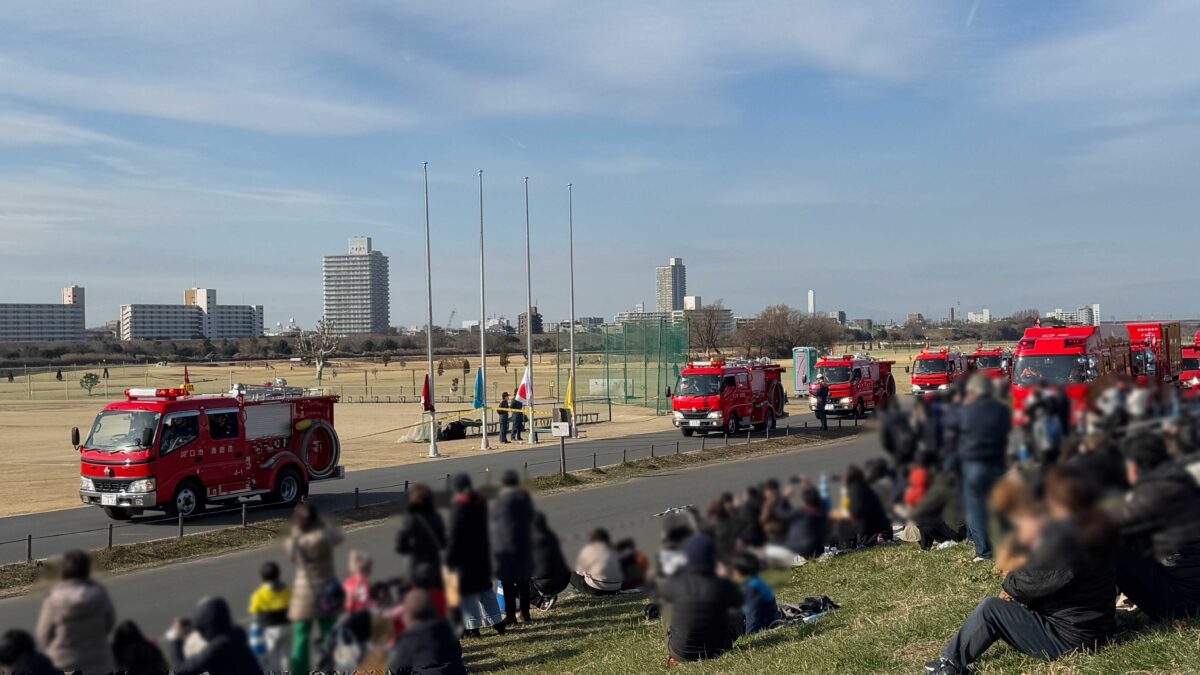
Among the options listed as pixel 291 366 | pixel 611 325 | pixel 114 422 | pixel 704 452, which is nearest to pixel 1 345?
pixel 291 366

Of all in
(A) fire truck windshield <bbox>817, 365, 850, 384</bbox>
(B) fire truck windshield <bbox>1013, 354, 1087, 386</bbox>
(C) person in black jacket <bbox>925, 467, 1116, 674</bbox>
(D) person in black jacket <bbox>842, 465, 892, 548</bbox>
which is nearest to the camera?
(D) person in black jacket <bbox>842, 465, 892, 548</bbox>

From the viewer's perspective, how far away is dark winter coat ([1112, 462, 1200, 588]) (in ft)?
8.94

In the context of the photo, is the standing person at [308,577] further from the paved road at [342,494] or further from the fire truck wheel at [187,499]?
the fire truck wheel at [187,499]

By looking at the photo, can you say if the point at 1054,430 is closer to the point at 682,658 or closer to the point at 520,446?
the point at 682,658

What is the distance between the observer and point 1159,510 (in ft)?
9.05

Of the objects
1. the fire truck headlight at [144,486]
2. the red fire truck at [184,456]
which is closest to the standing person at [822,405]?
the red fire truck at [184,456]

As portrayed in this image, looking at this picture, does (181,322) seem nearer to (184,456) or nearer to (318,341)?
(184,456)

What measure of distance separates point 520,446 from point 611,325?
24.5 metres

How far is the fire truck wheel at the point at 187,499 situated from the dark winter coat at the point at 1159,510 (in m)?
21.8

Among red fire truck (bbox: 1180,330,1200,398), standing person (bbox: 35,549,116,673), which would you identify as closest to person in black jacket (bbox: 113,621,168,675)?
standing person (bbox: 35,549,116,673)

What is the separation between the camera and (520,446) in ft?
143

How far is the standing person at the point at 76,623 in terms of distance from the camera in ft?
8.59

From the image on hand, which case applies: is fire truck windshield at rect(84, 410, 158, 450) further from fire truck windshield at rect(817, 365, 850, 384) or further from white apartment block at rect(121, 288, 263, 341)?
white apartment block at rect(121, 288, 263, 341)

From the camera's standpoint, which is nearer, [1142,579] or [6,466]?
[1142,579]
